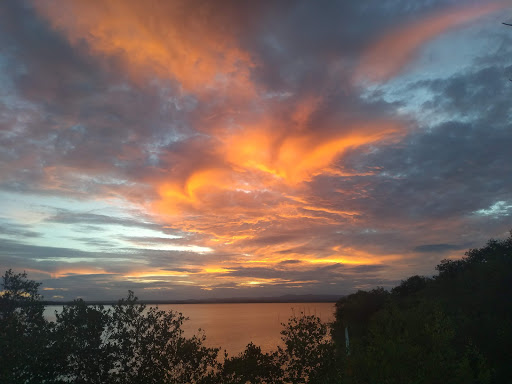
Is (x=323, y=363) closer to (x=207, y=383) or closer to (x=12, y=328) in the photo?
(x=207, y=383)

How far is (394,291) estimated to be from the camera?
10262 centimetres

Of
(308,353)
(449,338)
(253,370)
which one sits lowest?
(253,370)

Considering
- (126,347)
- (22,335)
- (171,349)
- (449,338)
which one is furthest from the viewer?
(126,347)

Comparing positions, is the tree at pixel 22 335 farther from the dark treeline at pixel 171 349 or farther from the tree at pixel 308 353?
the tree at pixel 308 353

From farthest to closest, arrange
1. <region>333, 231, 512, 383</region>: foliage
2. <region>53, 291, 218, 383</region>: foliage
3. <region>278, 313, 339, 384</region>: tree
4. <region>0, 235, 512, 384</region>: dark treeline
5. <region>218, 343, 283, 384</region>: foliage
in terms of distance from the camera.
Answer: <region>53, 291, 218, 383</region>: foliage
<region>218, 343, 283, 384</region>: foliage
<region>278, 313, 339, 384</region>: tree
<region>0, 235, 512, 384</region>: dark treeline
<region>333, 231, 512, 383</region>: foliage

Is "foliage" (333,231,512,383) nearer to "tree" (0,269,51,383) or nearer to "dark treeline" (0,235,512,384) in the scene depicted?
"dark treeline" (0,235,512,384)

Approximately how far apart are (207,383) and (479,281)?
36.0 metres

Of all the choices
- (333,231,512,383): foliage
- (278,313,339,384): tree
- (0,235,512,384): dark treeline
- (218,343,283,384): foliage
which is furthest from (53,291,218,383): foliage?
(333,231,512,383): foliage

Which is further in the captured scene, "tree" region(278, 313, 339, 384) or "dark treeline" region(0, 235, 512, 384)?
"tree" region(278, 313, 339, 384)

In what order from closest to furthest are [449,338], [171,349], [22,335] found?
1. [449,338]
2. [22,335]
3. [171,349]

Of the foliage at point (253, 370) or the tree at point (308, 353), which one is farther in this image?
the foliage at point (253, 370)

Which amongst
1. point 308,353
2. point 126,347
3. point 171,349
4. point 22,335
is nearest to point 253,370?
point 308,353

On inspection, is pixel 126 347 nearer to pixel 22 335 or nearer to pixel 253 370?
pixel 22 335

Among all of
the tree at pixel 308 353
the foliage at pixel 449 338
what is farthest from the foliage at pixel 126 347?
the foliage at pixel 449 338
